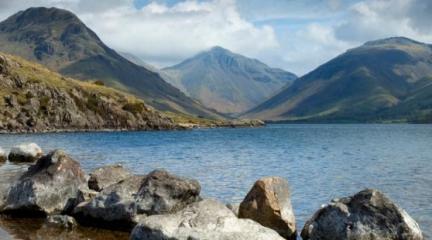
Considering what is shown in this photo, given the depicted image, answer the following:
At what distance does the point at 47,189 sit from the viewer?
3378cm

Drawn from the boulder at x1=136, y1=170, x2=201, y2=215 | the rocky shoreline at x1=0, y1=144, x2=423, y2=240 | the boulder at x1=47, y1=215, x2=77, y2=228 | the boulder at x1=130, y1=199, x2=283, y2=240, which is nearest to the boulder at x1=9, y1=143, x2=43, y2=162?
the rocky shoreline at x1=0, y1=144, x2=423, y2=240

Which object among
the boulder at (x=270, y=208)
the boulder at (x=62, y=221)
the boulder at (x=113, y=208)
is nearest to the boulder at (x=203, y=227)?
the boulder at (x=270, y=208)

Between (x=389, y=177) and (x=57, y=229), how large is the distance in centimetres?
4398

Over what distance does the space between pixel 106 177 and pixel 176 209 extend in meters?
9.87

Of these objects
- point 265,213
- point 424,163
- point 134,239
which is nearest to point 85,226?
point 134,239

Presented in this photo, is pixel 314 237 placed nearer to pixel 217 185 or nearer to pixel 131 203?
pixel 131 203

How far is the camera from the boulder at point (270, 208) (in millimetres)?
28219

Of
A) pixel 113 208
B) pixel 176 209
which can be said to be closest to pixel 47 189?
pixel 113 208

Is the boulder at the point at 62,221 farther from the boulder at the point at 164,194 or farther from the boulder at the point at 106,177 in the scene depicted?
the boulder at the point at 106,177

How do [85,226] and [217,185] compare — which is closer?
[85,226]

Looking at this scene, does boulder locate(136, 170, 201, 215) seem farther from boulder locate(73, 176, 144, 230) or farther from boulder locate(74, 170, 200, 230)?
boulder locate(73, 176, 144, 230)

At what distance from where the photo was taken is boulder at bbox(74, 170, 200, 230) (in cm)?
2984

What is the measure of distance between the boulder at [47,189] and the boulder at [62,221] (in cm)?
243

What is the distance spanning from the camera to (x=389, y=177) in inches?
2451
